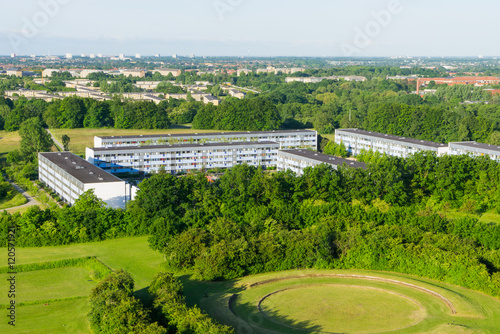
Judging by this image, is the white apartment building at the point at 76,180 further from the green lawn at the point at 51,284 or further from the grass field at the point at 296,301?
the green lawn at the point at 51,284

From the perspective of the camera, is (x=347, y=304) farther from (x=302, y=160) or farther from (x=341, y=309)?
(x=302, y=160)

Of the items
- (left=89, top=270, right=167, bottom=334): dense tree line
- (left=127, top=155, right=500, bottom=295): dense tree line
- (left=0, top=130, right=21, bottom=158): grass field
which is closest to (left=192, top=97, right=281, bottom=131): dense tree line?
(left=0, top=130, right=21, bottom=158): grass field

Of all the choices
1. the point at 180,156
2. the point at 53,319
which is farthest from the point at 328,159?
the point at 53,319

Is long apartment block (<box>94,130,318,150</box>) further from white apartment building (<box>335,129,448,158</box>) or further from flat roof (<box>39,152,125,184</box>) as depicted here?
flat roof (<box>39,152,125,184</box>)

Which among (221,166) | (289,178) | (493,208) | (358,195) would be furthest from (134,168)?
(493,208)

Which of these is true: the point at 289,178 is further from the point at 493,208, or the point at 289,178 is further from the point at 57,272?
the point at 57,272

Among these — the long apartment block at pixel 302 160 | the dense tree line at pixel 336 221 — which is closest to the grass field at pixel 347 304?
the dense tree line at pixel 336 221
